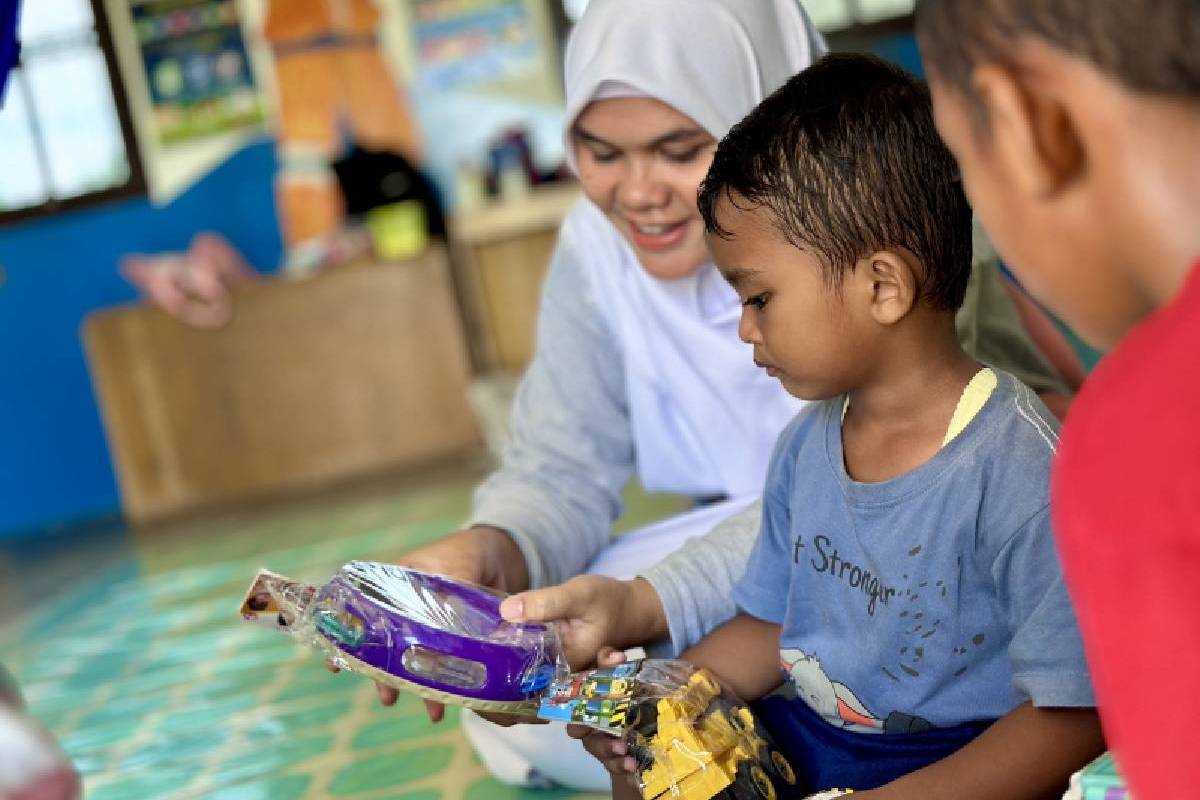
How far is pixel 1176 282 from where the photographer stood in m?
0.68

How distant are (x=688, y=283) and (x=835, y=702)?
0.63 metres

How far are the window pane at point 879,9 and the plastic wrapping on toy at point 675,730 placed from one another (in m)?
5.00

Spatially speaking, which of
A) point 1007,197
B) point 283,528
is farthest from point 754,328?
point 283,528

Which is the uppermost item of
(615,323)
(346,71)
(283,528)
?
(346,71)

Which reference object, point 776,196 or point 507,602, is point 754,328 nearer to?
A: point 776,196

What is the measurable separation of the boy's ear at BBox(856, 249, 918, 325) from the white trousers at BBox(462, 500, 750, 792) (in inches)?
23.9

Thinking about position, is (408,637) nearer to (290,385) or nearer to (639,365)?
(639,365)

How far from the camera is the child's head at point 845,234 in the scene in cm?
107

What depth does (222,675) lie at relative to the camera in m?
2.67

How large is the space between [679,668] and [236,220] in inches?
194

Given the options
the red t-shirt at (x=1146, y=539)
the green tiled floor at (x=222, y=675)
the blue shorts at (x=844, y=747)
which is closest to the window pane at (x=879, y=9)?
the green tiled floor at (x=222, y=675)

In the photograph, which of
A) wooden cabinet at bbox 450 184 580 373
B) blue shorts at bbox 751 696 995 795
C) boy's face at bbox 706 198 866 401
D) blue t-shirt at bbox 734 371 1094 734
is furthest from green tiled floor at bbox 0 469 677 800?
wooden cabinet at bbox 450 184 580 373

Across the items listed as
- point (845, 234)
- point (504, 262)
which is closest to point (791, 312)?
point (845, 234)

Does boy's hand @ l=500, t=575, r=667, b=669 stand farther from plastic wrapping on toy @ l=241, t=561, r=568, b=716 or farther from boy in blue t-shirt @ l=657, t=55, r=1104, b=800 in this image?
boy in blue t-shirt @ l=657, t=55, r=1104, b=800
